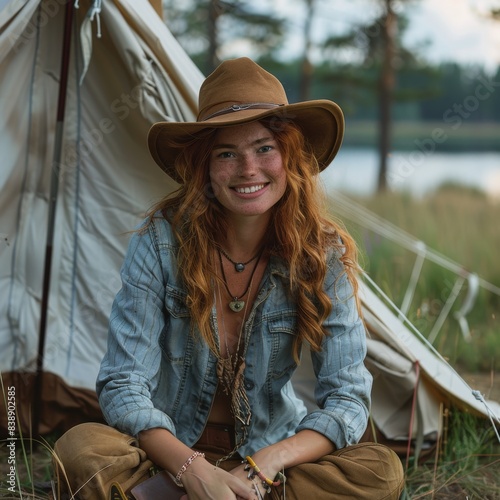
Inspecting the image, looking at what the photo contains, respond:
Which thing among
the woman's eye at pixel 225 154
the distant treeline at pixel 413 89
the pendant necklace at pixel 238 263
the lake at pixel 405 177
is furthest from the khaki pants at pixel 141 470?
the distant treeline at pixel 413 89

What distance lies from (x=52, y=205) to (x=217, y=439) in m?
1.33

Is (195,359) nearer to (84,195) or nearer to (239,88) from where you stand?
(239,88)

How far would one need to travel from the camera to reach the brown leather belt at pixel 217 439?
2.46m

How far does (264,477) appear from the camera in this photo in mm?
2082

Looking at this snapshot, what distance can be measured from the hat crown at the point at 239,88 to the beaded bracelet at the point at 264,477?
1.03 metres

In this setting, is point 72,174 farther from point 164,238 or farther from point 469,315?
point 469,315

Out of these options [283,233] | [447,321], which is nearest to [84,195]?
[283,233]

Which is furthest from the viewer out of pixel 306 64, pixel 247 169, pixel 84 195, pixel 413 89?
pixel 413 89

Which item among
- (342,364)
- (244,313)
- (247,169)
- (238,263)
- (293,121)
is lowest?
(342,364)

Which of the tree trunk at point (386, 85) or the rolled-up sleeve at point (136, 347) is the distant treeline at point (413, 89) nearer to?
the tree trunk at point (386, 85)

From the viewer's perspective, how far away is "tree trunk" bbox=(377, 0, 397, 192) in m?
12.2

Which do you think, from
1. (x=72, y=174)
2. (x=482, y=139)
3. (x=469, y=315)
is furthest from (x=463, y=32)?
(x=72, y=174)

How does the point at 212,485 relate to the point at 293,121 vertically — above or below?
below

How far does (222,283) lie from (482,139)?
104 feet
